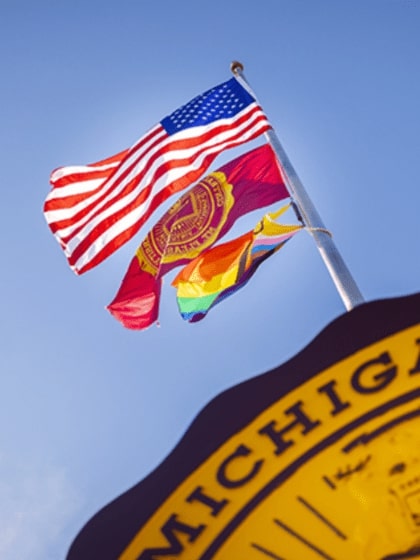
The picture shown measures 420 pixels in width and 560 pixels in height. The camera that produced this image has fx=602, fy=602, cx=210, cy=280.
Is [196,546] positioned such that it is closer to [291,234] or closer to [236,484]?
[236,484]

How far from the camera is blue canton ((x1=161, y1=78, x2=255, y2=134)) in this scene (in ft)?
29.1

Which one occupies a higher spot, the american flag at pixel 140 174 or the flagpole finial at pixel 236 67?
the flagpole finial at pixel 236 67

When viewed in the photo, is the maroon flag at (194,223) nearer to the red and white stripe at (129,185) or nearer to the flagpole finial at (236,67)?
the red and white stripe at (129,185)

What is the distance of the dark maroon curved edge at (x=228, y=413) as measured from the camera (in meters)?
2.93

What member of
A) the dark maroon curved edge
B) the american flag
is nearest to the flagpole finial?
the american flag

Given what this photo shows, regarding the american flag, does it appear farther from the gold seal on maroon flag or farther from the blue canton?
the gold seal on maroon flag

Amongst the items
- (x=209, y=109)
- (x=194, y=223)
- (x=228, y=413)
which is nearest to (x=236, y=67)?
(x=209, y=109)

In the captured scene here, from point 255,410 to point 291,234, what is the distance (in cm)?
444

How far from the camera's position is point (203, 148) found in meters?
8.41

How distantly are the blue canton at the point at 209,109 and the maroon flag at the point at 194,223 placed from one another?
906mm

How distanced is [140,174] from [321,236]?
10.5 ft

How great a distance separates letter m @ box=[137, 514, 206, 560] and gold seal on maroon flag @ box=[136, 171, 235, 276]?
5.30 m

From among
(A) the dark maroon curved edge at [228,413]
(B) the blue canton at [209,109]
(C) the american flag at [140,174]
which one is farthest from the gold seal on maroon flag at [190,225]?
(A) the dark maroon curved edge at [228,413]

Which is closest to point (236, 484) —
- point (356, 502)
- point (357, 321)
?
point (356, 502)
